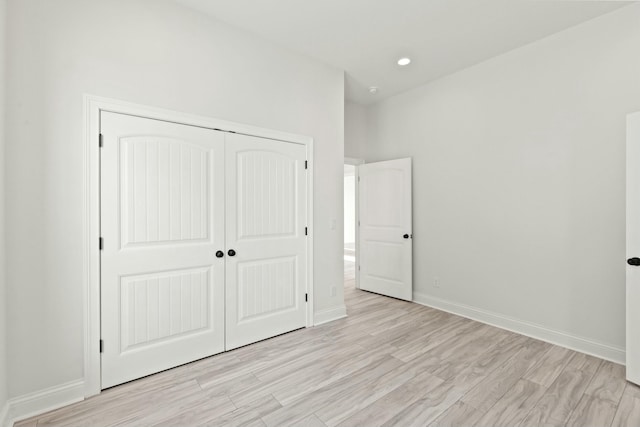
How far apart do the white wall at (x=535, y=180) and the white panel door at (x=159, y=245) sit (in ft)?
9.14

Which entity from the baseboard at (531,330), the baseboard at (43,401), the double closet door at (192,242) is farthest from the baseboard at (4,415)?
the baseboard at (531,330)

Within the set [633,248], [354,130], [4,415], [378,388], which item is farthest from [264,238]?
[633,248]

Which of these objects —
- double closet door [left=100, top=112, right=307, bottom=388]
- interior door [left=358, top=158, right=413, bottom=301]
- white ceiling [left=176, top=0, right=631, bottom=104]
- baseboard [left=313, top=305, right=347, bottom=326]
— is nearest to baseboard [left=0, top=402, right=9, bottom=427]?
double closet door [left=100, top=112, right=307, bottom=388]

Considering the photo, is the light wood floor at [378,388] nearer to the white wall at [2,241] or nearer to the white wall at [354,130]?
the white wall at [2,241]

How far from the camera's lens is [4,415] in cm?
165

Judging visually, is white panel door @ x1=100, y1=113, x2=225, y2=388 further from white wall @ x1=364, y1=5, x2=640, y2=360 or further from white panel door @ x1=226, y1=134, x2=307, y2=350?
white wall @ x1=364, y1=5, x2=640, y2=360

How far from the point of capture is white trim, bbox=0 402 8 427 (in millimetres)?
1618

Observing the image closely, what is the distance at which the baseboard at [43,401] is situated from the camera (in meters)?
1.73

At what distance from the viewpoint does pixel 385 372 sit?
2.25 metres

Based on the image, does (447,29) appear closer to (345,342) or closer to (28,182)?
(345,342)

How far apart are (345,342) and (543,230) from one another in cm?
232

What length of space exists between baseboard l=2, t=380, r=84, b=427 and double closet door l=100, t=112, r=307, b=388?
0.54 feet

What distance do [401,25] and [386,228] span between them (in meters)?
2.58

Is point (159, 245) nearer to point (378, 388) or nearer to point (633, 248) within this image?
point (378, 388)
